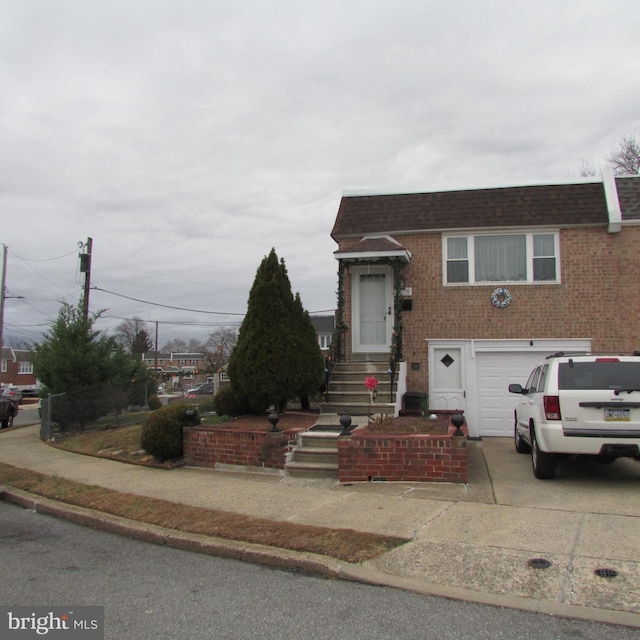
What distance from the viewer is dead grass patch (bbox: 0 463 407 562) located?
17.1 feet

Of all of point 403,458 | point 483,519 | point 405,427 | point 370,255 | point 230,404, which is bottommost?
point 483,519

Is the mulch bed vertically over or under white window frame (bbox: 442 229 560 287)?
under

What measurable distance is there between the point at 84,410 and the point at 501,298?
10.9m

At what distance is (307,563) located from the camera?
4930mm

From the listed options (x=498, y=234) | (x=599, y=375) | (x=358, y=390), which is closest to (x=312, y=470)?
(x=358, y=390)

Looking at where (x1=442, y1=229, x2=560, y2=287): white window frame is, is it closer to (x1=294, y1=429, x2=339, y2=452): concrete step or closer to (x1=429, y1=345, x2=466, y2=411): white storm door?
(x1=429, y1=345, x2=466, y2=411): white storm door

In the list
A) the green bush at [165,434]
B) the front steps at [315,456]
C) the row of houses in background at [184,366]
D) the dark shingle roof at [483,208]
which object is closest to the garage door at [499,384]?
the dark shingle roof at [483,208]

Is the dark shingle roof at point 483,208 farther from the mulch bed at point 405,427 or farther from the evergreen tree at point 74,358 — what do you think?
the evergreen tree at point 74,358

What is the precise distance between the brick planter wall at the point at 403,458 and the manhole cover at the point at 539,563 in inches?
113

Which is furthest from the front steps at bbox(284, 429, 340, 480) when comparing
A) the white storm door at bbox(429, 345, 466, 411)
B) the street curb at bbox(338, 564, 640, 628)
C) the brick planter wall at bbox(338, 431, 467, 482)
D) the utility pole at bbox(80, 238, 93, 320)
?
the utility pole at bbox(80, 238, 93, 320)

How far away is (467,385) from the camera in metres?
13.4

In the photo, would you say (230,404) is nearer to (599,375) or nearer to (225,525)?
(225,525)

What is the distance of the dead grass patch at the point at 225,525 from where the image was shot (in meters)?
5.22

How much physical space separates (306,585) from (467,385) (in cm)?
944
